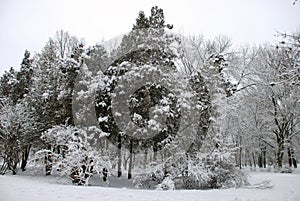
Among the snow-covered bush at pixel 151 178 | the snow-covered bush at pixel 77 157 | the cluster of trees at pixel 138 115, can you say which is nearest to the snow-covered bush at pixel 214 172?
the cluster of trees at pixel 138 115

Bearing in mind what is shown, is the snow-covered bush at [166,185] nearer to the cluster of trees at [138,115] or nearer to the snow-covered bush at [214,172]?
the cluster of trees at [138,115]

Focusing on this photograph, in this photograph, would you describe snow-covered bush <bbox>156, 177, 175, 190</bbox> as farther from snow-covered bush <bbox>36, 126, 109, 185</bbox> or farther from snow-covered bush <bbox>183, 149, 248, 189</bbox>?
snow-covered bush <bbox>36, 126, 109, 185</bbox>

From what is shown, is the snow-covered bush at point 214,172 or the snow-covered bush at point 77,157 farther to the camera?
the snow-covered bush at point 77,157

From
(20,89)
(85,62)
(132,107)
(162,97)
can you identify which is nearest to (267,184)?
(162,97)

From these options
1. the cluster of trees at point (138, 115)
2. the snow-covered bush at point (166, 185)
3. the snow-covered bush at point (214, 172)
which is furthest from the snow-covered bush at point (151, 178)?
the snow-covered bush at point (214, 172)

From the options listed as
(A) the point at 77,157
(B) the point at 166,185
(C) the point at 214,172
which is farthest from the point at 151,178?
(A) the point at 77,157

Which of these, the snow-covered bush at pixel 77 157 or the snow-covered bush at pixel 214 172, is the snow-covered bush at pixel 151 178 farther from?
the snow-covered bush at pixel 77 157

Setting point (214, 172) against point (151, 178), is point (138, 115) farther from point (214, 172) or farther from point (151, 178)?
point (214, 172)

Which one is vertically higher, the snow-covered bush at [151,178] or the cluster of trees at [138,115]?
the cluster of trees at [138,115]

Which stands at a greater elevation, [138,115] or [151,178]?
[138,115]

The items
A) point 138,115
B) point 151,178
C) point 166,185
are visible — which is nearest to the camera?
point 166,185

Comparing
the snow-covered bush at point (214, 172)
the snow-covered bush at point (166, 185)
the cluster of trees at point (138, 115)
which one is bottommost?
the snow-covered bush at point (166, 185)

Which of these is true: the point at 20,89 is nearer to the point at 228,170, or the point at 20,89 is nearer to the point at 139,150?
the point at 139,150

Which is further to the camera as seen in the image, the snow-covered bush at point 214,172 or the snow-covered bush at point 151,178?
the snow-covered bush at point 151,178
